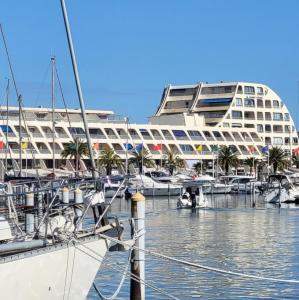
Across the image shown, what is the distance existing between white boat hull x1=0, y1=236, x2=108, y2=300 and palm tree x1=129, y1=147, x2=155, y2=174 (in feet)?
354

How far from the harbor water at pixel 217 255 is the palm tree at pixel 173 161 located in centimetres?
7521

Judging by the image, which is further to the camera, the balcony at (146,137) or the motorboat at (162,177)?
the balcony at (146,137)

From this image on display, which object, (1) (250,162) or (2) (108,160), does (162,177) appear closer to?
(2) (108,160)

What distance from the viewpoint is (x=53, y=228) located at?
1758 cm

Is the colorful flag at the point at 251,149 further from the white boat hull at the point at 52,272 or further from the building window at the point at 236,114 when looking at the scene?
the white boat hull at the point at 52,272

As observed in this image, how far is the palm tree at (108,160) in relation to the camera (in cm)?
12750

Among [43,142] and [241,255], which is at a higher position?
[43,142]

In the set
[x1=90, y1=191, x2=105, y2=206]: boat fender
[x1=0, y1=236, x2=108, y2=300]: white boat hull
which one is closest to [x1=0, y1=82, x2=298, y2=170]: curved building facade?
[x1=90, y1=191, x2=105, y2=206]: boat fender

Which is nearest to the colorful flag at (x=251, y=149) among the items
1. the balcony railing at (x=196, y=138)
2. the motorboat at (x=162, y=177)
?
the balcony railing at (x=196, y=138)

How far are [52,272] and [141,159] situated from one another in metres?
113

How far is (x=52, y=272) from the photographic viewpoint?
1605 cm

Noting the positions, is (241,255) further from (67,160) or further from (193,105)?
(193,105)

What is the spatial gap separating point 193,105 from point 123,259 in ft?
507

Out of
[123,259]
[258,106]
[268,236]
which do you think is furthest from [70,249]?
[258,106]
